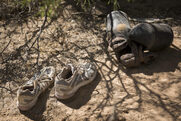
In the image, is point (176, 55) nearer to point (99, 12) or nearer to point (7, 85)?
point (99, 12)

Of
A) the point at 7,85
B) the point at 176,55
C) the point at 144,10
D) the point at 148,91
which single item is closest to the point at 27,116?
the point at 7,85

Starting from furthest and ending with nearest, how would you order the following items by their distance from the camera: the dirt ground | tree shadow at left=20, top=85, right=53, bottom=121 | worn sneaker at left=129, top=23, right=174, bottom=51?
worn sneaker at left=129, top=23, right=174, bottom=51
tree shadow at left=20, top=85, right=53, bottom=121
the dirt ground

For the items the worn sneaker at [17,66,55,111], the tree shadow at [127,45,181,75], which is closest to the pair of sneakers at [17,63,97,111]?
the worn sneaker at [17,66,55,111]

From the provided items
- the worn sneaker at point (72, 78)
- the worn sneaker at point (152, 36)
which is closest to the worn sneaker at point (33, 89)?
the worn sneaker at point (72, 78)

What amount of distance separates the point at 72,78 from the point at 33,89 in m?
0.47

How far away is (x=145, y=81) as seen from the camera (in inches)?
109

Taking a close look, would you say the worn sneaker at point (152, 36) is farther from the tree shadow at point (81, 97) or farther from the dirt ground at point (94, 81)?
the tree shadow at point (81, 97)

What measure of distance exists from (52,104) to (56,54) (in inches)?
38.3

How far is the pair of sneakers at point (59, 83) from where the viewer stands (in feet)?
8.23

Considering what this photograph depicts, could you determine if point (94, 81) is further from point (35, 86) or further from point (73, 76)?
point (35, 86)

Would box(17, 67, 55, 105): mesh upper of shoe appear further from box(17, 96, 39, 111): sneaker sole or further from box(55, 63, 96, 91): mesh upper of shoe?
box(55, 63, 96, 91): mesh upper of shoe

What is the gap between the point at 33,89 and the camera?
261 cm

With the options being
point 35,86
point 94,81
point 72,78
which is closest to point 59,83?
point 72,78

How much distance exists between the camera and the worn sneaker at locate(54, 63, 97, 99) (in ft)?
8.29
